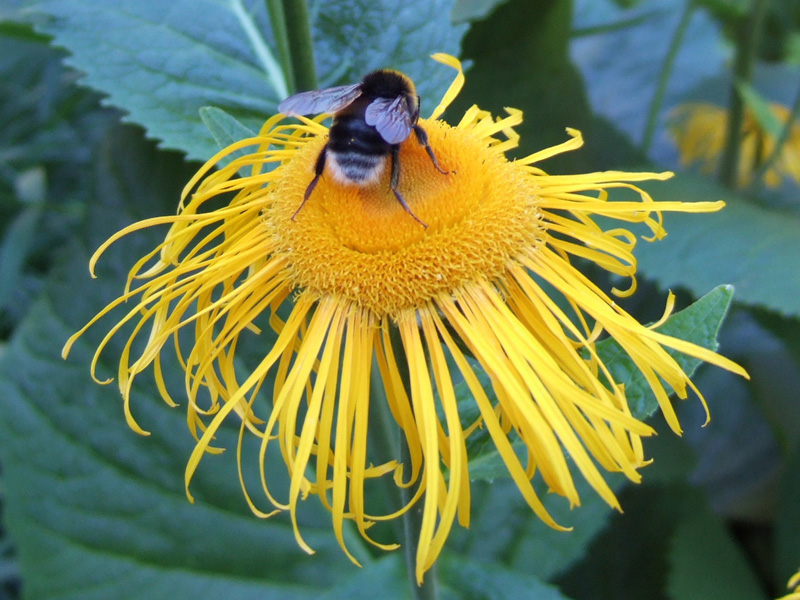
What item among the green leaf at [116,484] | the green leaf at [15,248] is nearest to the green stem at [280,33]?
the green leaf at [116,484]

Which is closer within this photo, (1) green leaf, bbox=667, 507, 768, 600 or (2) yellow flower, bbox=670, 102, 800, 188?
(1) green leaf, bbox=667, 507, 768, 600

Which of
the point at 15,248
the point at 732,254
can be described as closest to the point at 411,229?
the point at 732,254

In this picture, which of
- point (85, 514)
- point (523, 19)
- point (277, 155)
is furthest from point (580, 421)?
point (523, 19)

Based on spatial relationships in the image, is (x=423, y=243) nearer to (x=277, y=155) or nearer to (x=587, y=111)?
(x=277, y=155)

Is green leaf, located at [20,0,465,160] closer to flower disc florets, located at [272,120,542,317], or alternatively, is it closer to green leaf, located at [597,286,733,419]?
flower disc florets, located at [272,120,542,317]

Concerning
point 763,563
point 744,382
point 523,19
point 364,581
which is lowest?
point 763,563

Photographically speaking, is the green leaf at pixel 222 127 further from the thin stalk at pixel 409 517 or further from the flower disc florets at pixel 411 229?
the thin stalk at pixel 409 517

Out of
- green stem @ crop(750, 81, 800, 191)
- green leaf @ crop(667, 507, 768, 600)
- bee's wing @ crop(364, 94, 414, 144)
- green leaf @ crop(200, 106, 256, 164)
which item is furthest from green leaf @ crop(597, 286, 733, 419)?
green stem @ crop(750, 81, 800, 191)
